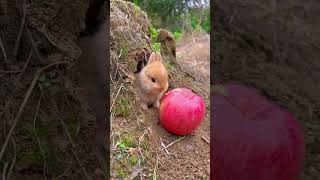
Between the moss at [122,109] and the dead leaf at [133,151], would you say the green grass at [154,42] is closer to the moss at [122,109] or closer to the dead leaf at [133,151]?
the moss at [122,109]

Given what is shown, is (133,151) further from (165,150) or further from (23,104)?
(23,104)

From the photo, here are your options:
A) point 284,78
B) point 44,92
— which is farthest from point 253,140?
point 44,92

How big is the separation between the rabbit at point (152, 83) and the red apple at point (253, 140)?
97 cm

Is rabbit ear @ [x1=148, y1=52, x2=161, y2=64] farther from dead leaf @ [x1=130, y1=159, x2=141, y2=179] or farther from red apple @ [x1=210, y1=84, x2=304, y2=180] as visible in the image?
red apple @ [x1=210, y1=84, x2=304, y2=180]

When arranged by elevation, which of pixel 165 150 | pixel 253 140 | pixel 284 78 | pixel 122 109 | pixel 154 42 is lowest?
pixel 165 150

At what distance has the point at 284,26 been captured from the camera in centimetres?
102

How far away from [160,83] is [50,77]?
101 cm

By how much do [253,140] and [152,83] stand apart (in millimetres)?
1073

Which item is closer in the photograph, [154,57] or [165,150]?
[165,150]

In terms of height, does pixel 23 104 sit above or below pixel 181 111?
above

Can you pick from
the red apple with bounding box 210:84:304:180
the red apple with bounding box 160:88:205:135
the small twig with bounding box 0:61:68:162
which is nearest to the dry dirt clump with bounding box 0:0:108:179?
the small twig with bounding box 0:61:68:162

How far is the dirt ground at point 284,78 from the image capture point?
3.31 feet

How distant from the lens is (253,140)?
1.04m

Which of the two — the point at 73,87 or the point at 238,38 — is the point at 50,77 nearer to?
the point at 73,87
